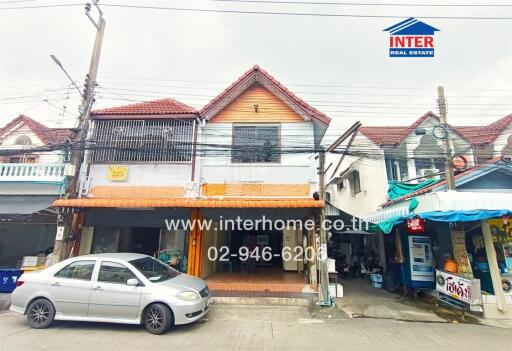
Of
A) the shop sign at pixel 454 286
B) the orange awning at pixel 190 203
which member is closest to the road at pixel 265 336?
the shop sign at pixel 454 286

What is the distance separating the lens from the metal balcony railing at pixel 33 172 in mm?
9164

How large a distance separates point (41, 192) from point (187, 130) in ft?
18.5

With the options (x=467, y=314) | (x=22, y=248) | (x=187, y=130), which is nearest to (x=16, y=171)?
(x=22, y=248)

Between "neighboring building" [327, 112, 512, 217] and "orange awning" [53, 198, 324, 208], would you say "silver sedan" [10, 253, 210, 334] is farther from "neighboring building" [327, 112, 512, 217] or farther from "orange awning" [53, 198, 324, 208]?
"neighboring building" [327, 112, 512, 217]

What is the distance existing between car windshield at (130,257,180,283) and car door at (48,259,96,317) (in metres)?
0.99

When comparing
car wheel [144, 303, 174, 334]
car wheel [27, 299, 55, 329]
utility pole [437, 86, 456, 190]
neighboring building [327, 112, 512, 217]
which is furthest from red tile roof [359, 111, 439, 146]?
car wheel [27, 299, 55, 329]

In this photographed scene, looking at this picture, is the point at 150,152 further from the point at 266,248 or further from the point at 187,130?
the point at 266,248

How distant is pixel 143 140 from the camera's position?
9.33m

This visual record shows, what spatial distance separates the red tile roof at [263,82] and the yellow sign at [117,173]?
330cm

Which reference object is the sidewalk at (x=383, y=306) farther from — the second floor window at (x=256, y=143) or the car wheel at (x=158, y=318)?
the second floor window at (x=256, y=143)

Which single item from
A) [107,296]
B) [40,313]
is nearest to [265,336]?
[107,296]

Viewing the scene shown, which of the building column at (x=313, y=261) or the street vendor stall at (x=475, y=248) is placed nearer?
the street vendor stall at (x=475, y=248)

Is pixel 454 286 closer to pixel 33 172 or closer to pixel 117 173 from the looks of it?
pixel 117 173

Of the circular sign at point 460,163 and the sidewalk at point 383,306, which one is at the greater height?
the circular sign at point 460,163
